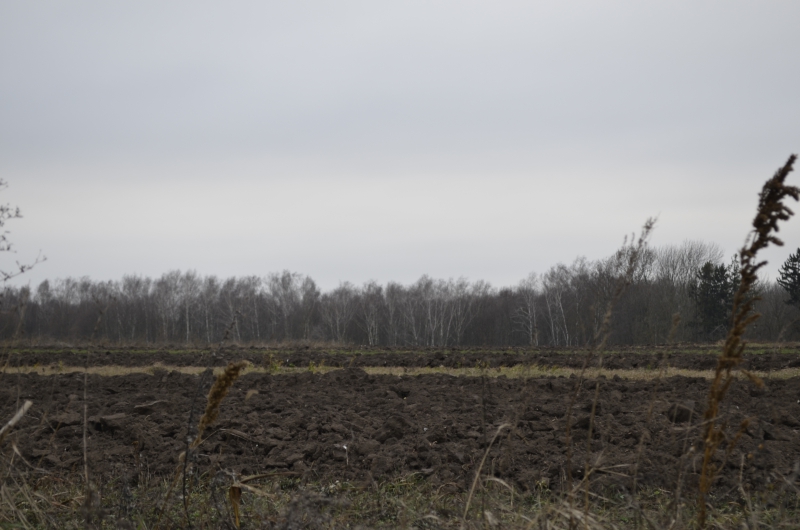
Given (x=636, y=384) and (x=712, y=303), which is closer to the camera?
(x=636, y=384)

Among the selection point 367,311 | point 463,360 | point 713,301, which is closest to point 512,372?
point 463,360

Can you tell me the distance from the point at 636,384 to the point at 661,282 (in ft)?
139

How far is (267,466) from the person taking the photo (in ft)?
20.1

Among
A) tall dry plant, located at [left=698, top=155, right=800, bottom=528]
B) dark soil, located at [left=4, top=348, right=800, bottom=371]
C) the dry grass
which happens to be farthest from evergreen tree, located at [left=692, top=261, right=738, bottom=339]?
tall dry plant, located at [left=698, top=155, right=800, bottom=528]

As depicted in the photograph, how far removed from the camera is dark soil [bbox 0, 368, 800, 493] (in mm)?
5582

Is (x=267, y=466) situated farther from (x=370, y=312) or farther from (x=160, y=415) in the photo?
(x=370, y=312)

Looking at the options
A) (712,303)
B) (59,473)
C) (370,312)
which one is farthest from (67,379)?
(370,312)

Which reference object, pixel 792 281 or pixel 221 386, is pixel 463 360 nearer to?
pixel 221 386

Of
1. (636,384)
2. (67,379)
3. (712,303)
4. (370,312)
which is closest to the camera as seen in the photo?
(636,384)

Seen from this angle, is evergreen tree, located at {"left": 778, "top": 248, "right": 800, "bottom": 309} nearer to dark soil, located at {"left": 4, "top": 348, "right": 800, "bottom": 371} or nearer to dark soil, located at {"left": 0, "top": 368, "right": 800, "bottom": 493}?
dark soil, located at {"left": 4, "top": 348, "right": 800, "bottom": 371}

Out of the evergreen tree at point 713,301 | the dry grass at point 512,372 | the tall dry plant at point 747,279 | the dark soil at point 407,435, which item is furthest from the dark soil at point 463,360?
the evergreen tree at point 713,301

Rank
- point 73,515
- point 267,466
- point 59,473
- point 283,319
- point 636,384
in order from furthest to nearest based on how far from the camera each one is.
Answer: point 283,319
point 636,384
point 267,466
point 59,473
point 73,515

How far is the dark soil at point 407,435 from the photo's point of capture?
220 inches

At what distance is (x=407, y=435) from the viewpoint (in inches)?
281
